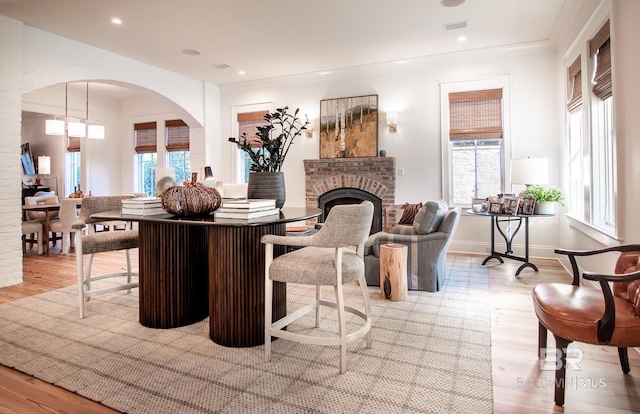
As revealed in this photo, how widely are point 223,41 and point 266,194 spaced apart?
3.31 metres

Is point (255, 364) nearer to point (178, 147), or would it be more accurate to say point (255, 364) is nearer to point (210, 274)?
point (210, 274)

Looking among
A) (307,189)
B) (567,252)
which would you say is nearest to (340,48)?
(307,189)

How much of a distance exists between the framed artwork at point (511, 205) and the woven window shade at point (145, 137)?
7.47m

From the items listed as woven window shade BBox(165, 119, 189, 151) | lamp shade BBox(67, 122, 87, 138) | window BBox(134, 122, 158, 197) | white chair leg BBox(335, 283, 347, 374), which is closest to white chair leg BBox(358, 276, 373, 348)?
white chair leg BBox(335, 283, 347, 374)

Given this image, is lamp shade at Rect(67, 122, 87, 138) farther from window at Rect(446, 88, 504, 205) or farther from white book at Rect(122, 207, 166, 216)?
window at Rect(446, 88, 504, 205)

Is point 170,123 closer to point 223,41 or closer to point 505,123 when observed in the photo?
point 223,41

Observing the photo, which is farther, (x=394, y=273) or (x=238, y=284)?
(x=394, y=273)

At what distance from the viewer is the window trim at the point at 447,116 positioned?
17.3 feet

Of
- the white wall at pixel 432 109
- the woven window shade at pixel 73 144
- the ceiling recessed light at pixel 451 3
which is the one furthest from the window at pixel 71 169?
the ceiling recessed light at pixel 451 3

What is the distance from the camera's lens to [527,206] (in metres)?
4.39

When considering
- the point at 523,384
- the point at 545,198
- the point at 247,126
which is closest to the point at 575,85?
the point at 545,198

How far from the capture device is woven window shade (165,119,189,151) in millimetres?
8406

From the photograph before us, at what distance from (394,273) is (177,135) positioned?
22.3ft

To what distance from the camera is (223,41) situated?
5020mm
